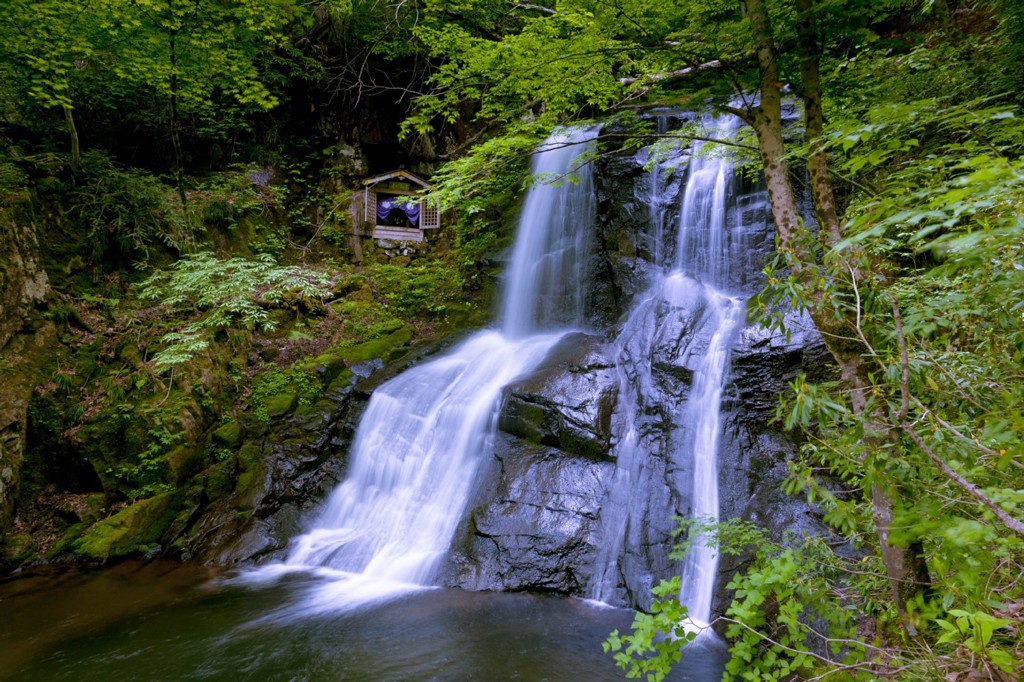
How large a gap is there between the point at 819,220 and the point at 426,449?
7.04m

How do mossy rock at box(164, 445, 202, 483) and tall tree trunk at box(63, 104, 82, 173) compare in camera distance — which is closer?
mossy rock at box(164, 445, 202, 483)

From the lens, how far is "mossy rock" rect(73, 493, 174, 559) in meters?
7.76

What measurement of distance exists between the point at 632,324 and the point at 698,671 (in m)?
5.54

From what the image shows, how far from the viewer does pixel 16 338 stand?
8.57 metres

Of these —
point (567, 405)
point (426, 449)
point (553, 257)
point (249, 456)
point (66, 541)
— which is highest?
point (553, 257)

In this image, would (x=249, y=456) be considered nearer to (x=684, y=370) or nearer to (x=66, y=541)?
(x=66, y=541)

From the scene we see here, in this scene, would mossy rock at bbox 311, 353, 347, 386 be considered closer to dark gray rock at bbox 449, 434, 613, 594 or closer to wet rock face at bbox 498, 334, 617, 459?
wet rock face at bbox 498, 334, 617, 459

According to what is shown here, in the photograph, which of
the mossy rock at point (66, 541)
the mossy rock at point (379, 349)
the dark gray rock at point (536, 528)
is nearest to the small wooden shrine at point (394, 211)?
the mossy rock at point (379, 349)

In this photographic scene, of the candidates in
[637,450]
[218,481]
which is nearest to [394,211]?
[218,481]

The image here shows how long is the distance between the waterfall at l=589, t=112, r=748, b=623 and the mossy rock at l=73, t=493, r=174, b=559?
6.89m

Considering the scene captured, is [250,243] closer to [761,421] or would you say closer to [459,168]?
[459,168]

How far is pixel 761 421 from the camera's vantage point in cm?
685

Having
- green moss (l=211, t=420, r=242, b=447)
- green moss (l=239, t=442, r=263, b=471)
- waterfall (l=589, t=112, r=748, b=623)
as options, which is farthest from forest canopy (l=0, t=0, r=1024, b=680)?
green moss (l=239, t=442, r=263, b=471)

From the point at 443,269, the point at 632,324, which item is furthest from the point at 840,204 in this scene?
the point at 443,269
